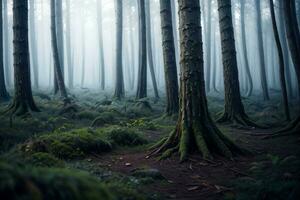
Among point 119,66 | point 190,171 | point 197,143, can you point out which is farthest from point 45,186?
point 119,66

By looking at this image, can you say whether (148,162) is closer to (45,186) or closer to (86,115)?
(45,186)

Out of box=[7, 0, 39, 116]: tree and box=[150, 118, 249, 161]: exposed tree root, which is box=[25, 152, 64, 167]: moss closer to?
box=[150, 118, 249, 161]: exposed tree root

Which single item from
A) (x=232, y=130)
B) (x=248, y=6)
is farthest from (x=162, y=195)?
(x=248, y=6)

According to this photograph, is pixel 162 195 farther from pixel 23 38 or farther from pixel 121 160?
pixel 23 38

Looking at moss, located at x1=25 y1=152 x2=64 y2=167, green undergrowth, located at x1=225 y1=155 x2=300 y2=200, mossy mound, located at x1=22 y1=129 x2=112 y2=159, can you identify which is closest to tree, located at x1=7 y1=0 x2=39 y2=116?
mossy mound, located at x1=22 y1=129 x2=112 y2=159

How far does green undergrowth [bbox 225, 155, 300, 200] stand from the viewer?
3.91 metres

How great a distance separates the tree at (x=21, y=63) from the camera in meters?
10.8

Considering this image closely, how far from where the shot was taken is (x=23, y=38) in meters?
11.2

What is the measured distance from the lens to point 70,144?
22.1ft

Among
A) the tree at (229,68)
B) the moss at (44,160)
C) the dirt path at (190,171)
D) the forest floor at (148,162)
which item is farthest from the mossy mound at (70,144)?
the tree at (229,68)

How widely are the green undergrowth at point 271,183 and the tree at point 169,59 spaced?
682 centimetres

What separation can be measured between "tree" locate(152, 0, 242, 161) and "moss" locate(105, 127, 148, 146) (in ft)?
3.04

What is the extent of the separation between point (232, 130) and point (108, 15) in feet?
125

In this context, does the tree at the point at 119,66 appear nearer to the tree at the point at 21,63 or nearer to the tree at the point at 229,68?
the tree at the point at 21,63
